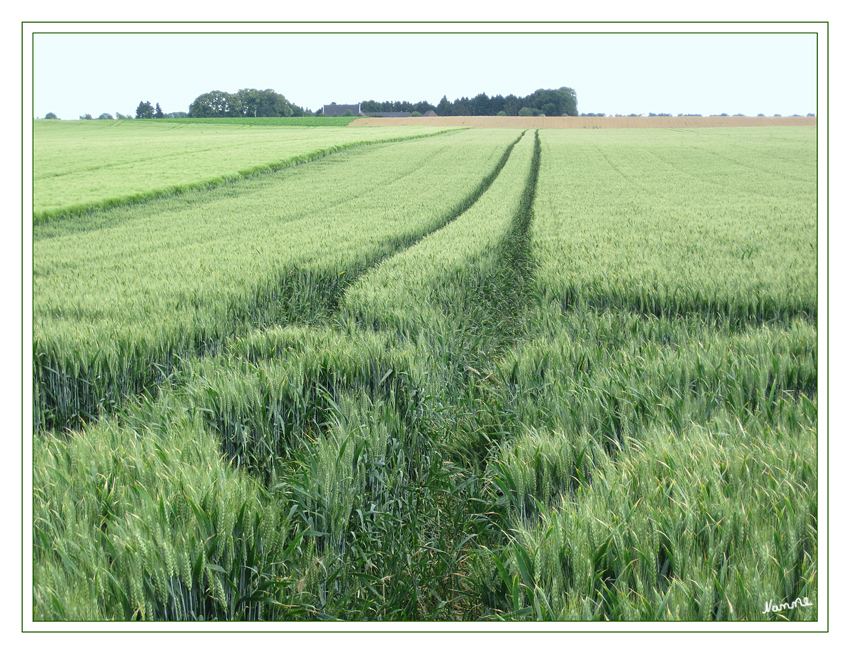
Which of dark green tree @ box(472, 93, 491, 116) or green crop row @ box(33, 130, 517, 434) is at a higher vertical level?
dark green tree @ box(472, 93, 491, 116)

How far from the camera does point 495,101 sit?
3841cm

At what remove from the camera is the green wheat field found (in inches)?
62.9

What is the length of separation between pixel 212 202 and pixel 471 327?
11.1 metres

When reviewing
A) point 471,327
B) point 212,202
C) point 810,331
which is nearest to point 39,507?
point 471,327

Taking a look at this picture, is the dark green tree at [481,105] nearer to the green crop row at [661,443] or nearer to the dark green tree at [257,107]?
the dark green tree at [257,107]

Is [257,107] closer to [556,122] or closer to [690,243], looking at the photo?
[690,243]

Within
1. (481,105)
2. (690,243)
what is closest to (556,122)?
(481,105)

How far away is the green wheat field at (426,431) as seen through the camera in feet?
5.24

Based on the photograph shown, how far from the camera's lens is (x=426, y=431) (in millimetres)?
3312

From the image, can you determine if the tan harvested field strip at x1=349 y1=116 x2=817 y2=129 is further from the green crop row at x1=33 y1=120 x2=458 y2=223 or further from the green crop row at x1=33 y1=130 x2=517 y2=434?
the green crop row at x1=33 y1=130 x2=517 y2=434
